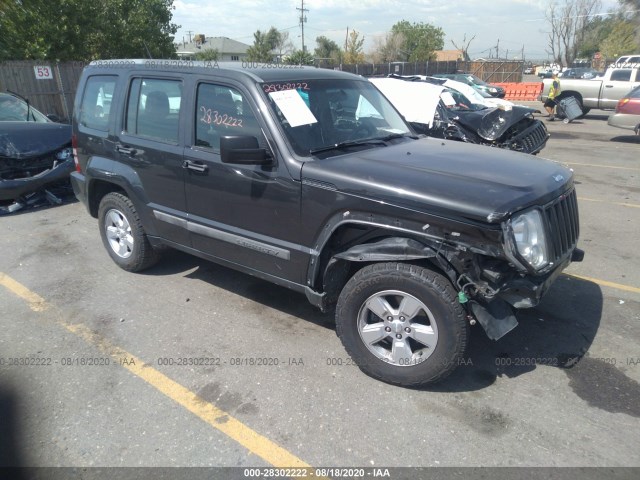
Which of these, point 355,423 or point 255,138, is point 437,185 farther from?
point 355,423

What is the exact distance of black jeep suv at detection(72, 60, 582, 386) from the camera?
9.65ft

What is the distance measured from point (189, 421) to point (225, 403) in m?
0.25

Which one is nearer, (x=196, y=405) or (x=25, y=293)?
(x=196, y=405)

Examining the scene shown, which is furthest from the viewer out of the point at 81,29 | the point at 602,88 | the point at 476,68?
the point at 476,68

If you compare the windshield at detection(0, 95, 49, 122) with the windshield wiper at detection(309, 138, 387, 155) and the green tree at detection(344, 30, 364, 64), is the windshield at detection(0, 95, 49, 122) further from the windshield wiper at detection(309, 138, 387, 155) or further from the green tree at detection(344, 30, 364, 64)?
the green tree at detection(344, 30, 364, 64)

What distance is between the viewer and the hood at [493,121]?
7.84m

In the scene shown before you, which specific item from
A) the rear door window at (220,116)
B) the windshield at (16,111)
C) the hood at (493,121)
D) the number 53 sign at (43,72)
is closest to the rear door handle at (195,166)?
the rear door window at (220,116)

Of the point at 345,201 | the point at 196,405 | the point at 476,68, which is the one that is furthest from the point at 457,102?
the point at 476,68

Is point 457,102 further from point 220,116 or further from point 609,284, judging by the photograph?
point 220,116

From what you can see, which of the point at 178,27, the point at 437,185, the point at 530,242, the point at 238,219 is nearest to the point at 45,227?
the point at 238,219

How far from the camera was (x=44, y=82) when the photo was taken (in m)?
16.2

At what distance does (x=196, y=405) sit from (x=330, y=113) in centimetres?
237

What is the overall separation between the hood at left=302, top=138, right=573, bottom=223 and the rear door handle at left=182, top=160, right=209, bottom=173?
0.97m

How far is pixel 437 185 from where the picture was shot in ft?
9.88
